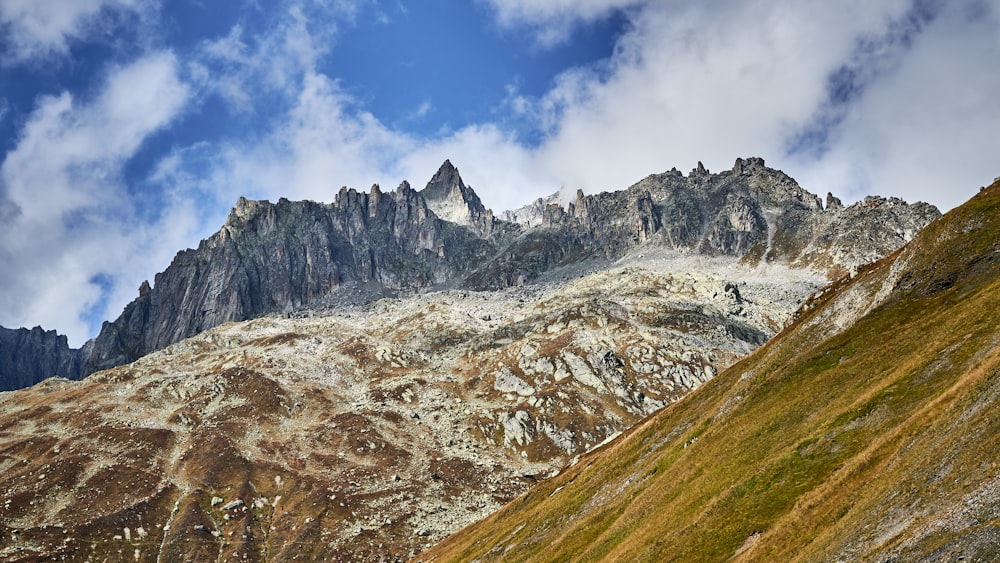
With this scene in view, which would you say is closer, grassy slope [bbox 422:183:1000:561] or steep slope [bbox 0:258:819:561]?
grassy slope [bbox 422:183:1000:561]

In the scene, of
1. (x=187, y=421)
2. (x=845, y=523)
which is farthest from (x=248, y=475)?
(x=845, y=523)

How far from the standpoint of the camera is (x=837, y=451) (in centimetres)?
4206

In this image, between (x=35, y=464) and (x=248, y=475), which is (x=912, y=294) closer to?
(x=248, y=475)

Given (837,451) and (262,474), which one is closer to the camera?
(837,451)

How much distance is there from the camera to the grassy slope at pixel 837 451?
3056 centimetres

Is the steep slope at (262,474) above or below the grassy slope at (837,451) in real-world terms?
above

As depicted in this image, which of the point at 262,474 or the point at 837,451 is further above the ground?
the point at 262,474

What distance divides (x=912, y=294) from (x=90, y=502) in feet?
508

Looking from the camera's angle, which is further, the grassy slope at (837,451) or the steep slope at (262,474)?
the steep slope at (262,474)

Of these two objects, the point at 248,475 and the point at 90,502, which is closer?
the point at 90,502

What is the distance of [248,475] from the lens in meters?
151

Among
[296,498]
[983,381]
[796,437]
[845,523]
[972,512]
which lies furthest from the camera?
[296,498]

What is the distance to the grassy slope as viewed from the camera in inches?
1203

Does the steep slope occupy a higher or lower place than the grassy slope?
higher
